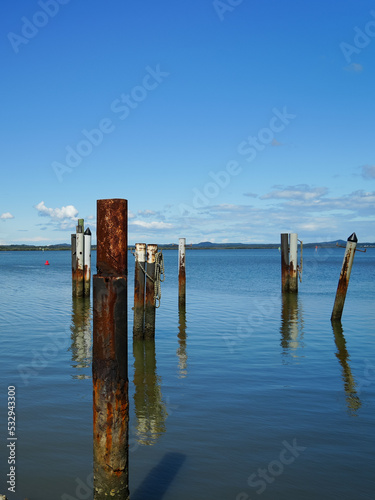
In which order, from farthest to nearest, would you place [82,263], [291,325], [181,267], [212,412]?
[82,263] < [181,267] < [291,325] < [212,412]

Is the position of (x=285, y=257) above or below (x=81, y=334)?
above

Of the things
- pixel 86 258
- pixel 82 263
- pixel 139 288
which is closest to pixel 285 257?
pixel 86 258

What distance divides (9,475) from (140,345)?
723 centimetres

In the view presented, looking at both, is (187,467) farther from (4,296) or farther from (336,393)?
(4,296)

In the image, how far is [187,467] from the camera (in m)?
5.92

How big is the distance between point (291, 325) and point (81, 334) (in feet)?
22.9

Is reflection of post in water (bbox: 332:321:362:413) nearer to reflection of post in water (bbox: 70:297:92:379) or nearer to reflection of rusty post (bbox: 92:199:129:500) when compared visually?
reflection of rusty post (bbox: 92:199:129:500)

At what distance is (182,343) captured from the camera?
13.4 meters

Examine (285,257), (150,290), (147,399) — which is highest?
(285,257)

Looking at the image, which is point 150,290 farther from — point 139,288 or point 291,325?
point 291,325

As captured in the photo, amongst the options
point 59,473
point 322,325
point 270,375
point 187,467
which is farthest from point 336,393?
point 322,325

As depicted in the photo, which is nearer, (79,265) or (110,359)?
(110,359)

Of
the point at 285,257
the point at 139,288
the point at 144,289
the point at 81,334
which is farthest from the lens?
the point at 285,257

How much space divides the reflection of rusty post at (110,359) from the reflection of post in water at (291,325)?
8069mm
